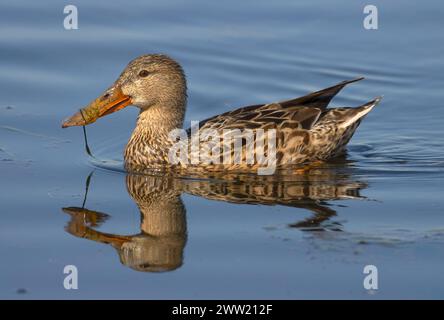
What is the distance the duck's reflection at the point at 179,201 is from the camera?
9445mm

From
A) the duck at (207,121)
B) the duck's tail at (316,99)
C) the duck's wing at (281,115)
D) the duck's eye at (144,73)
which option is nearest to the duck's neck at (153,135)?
the duck at (207,121)

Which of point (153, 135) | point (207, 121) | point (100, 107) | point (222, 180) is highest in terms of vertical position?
point (100, 107)

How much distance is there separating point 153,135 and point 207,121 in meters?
0.63

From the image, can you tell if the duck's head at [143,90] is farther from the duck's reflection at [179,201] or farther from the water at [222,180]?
the duck's reflection at [179,201]

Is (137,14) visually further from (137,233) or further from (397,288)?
(397,288)

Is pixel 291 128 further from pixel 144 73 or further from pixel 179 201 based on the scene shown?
pixel 179 201

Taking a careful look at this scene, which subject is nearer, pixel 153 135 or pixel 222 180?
pixel 222 180

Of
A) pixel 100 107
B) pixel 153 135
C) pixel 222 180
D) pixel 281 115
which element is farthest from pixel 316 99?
pixel 100 107

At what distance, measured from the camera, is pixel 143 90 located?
12.0 meters

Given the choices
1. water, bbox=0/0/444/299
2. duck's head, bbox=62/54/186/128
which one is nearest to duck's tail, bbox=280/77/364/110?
water, bbox=0/0/444/299

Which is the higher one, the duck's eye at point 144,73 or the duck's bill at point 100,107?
the duck's eye at point 144,73

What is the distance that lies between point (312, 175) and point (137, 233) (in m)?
2.63

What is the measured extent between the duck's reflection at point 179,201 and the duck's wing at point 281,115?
562mm

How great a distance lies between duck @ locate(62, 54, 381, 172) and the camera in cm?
1177
